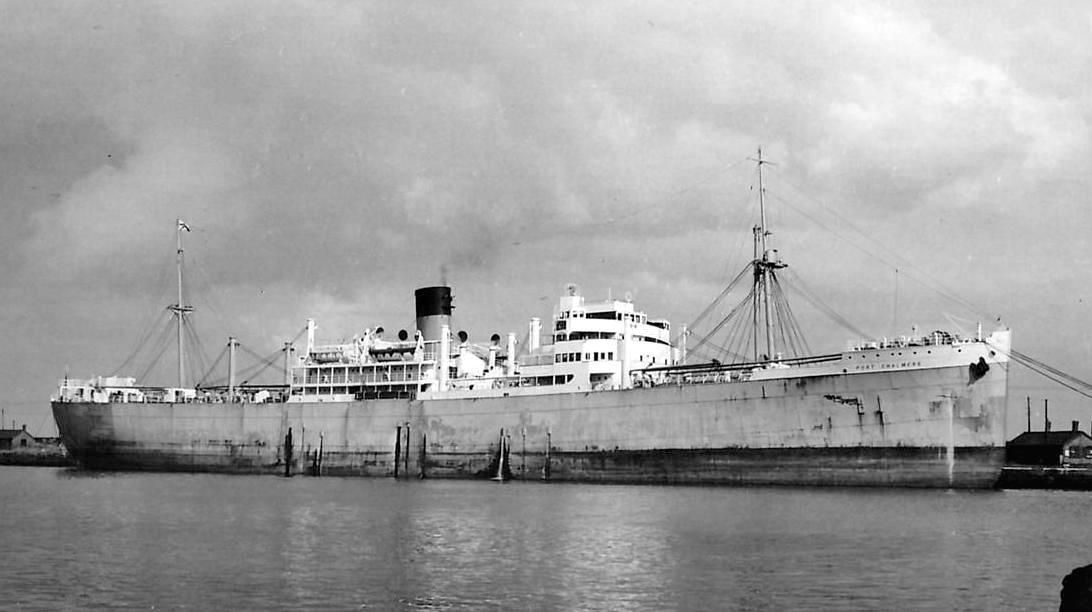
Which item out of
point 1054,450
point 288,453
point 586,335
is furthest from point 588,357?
point 1054,450

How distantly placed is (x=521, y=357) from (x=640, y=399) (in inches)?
311

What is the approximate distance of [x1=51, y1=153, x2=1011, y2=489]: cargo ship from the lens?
39.0 meters

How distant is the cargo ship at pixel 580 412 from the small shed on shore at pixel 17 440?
54745 millimetres

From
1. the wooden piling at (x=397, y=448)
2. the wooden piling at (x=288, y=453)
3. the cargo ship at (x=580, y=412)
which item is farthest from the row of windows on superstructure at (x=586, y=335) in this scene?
the wooden piling at (x=288, y=453)

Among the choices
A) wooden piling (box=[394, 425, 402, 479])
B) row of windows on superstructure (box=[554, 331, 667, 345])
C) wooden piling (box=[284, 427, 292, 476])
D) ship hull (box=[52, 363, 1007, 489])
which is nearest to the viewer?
ship hull (box=[52, 363, 1007, 489])

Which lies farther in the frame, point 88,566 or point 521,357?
point 521,357

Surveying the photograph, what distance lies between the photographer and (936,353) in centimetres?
3878

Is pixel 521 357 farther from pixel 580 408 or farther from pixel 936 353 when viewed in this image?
pixel 936 353

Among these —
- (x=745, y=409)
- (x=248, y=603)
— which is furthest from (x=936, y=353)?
(x=248, y=603)

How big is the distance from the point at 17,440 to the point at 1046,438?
3766 inches

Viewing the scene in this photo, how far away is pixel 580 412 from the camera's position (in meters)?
46.2

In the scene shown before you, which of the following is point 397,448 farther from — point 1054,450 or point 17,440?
point 17,440

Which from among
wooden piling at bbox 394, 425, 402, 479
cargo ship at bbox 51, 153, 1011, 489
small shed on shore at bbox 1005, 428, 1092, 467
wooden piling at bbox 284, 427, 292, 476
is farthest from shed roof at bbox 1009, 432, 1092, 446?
wooden piling at bbox 284, 427, 292, 476

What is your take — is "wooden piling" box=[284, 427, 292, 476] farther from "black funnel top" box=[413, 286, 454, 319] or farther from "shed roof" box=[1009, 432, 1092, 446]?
"shed roof" box=[1009, 432, 1092, 446]
